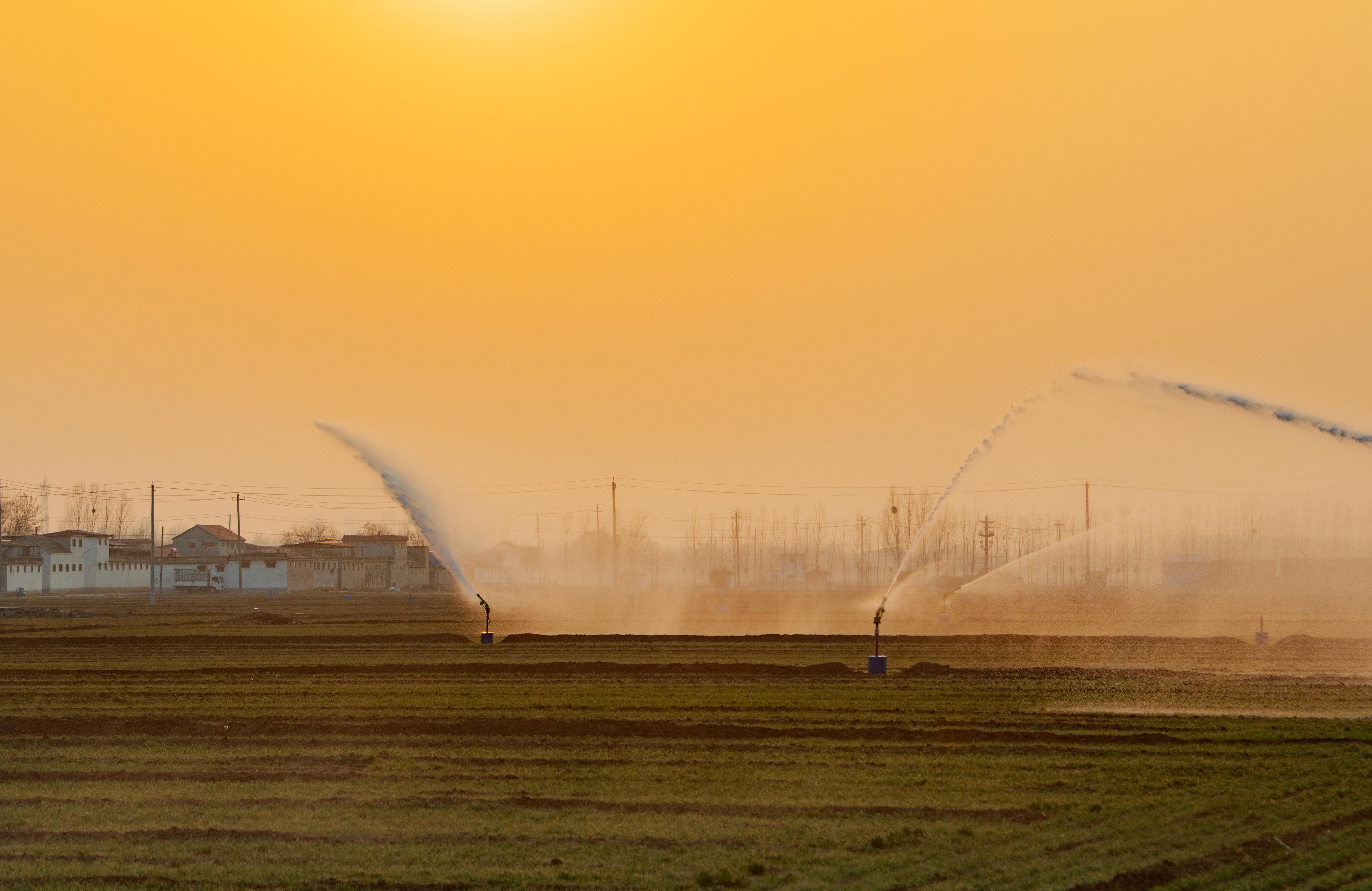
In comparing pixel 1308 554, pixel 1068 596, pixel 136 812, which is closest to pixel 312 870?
pixel 136 812

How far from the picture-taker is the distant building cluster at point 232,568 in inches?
6112

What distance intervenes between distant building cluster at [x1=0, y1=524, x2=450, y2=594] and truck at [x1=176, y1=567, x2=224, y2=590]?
130 mm

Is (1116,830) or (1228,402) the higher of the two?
(1228,402)

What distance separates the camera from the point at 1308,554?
6314 inches

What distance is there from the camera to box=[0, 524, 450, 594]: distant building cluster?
155m

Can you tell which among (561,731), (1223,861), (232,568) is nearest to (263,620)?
(561,731)

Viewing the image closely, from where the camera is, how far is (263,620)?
246 feet

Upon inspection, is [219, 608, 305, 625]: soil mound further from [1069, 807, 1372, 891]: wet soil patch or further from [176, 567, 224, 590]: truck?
[176, 567, 224, 590]: truck

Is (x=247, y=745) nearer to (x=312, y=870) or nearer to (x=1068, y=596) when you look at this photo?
(x=312, y=870)

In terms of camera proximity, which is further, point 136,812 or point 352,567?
point 352,567

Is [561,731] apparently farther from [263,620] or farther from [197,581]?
[197,581]

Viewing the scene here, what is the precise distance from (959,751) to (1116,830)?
6.53 metres

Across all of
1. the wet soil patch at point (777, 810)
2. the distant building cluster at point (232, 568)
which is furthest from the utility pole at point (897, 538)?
the wet soil patch at point (777, 810)

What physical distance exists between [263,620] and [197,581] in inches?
3760
